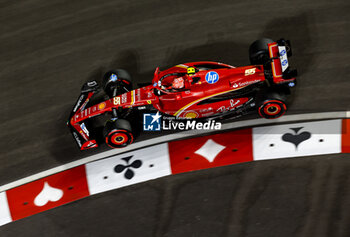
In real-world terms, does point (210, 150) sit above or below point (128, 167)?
above

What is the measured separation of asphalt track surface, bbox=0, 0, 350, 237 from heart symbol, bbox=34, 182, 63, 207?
28 cm

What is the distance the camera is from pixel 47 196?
693 centimetres

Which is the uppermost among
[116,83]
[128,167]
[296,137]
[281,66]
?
[116,83]

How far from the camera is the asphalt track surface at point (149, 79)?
6180 millimetres

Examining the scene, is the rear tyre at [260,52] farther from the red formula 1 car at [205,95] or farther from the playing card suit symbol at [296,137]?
the playing card suit symbol at [296,137]

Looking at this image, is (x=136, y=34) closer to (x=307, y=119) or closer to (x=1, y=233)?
(x=307, y=119)

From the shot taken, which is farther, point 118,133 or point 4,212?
point 4,212

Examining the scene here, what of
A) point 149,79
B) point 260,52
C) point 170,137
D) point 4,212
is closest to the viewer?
point 260,52

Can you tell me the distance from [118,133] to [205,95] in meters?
1.87

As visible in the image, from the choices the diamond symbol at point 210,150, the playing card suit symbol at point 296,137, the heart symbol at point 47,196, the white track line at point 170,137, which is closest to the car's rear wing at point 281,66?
the white track line at point 170,137

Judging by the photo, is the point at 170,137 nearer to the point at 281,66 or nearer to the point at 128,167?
the point at 128,167

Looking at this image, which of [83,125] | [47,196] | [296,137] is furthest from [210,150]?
[47,196]

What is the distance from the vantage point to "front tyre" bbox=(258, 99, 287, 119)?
6273 mm

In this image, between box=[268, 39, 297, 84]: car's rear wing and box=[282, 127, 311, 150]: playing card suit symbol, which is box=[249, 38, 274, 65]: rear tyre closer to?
box=[268, 39, 297, 84]: car's rear wing
